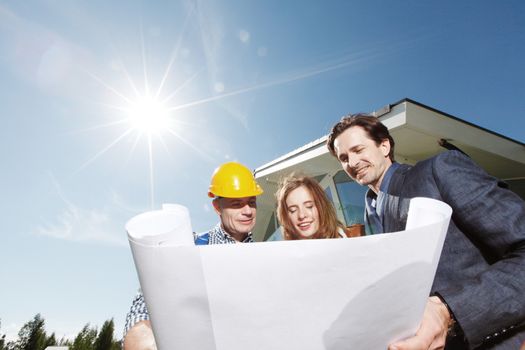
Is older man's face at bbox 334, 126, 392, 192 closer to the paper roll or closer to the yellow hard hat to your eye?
the yellow hard hat

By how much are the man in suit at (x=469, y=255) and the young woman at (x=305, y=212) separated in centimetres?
124

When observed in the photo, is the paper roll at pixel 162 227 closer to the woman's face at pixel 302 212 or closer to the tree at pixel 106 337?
the woman's face at pixel 302 212

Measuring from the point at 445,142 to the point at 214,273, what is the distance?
5.88 meters

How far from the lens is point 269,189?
9.12 m

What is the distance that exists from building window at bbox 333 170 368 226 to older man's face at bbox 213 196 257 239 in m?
3.84

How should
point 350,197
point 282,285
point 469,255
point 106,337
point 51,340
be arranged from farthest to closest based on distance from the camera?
point 51,340 < point 106,337 < point 350,197 < point 469,255 < point 282,285

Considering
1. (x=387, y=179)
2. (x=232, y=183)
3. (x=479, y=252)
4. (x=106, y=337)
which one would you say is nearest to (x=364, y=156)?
(x=387, y=179)

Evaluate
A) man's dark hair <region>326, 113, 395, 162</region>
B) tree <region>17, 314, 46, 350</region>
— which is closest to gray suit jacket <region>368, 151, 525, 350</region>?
man's dark hair <region>326, 113, 395, 162</region>

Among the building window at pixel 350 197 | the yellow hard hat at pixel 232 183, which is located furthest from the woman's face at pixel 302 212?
the building window at pixel 350 197

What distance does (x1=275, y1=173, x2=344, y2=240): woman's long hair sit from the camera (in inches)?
113

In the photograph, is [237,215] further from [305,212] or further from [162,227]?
[162,227]

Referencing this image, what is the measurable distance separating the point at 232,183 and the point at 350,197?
449 centimetres

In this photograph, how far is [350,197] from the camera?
262 inches

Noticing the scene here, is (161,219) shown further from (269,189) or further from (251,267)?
(269,189)
